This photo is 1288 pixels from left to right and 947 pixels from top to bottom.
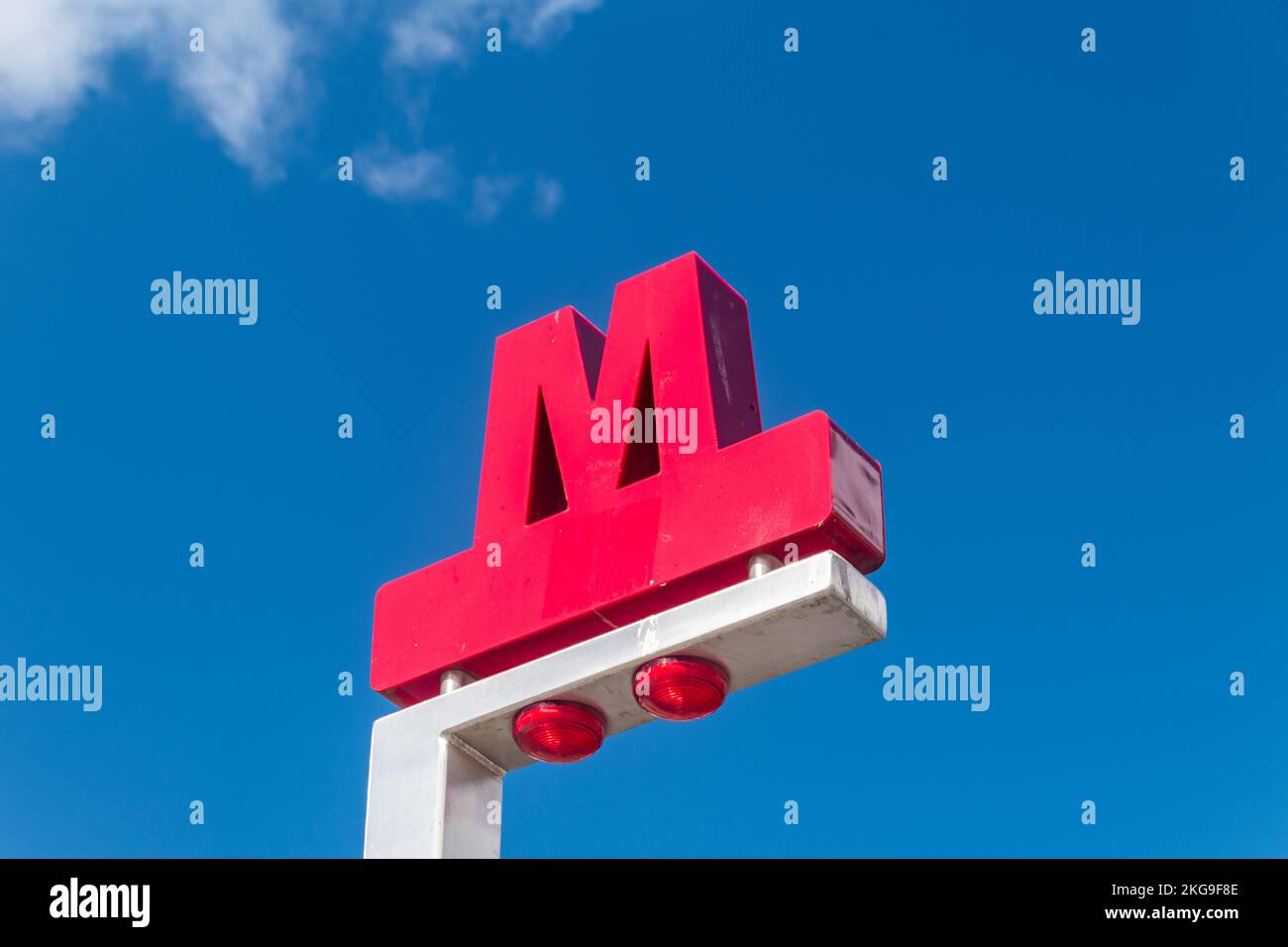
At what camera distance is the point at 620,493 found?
35.7 feet

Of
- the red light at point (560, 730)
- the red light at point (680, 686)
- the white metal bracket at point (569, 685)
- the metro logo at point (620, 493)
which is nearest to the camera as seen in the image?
the white metal bracket at point (569, 685)

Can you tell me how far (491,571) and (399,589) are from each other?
558mm

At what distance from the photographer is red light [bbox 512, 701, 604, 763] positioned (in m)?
10.3

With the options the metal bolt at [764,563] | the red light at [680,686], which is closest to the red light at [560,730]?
the red light at [680,686]

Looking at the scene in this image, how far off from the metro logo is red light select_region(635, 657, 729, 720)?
43 cm

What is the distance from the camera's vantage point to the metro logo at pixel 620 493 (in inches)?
401

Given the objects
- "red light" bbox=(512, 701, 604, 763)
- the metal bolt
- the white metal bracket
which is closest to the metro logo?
the metal bolt

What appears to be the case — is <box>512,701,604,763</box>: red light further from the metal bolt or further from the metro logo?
the metal bolt

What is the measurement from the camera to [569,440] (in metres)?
11.5

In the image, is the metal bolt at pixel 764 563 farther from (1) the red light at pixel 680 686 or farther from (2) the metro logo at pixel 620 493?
(1) the red light at pixel 680 686

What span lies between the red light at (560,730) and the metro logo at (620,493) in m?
0.42
